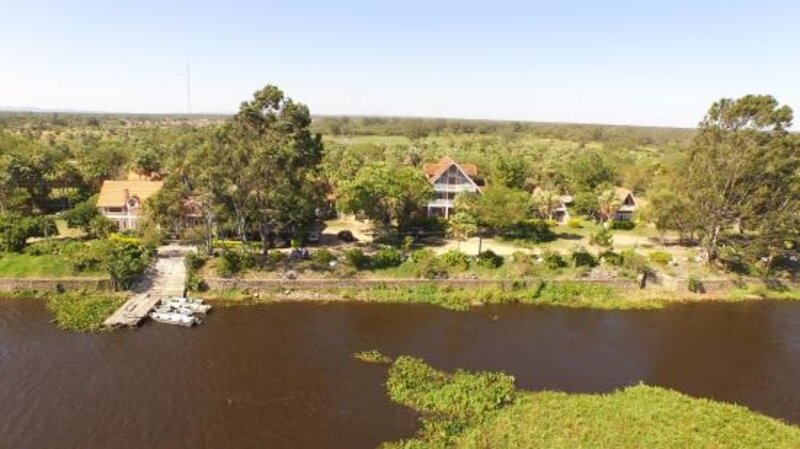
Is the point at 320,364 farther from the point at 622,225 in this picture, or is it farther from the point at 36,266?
the point at 622,225

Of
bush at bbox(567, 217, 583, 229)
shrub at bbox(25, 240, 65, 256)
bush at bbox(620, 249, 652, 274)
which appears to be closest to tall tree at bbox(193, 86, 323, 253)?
shrub at bbox(25, 240, 65, 256)

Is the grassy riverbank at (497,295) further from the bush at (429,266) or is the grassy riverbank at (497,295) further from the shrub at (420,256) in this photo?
the shrub at (420,256)

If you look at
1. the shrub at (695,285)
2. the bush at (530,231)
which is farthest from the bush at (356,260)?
the shrub at (695,285)

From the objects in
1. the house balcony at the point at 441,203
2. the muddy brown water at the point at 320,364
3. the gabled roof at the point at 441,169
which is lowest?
the muddy brown water at the point at 320,364

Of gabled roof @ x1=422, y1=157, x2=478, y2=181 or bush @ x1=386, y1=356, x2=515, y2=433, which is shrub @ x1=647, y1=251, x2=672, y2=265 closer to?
bush @ x1=386, y1=356, x2=515, y2=433

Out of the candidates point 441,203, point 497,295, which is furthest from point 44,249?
point 441,203

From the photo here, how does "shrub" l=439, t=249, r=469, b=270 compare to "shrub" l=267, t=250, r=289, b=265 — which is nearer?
"shrub" l=439, t=249, r=469, b=270
